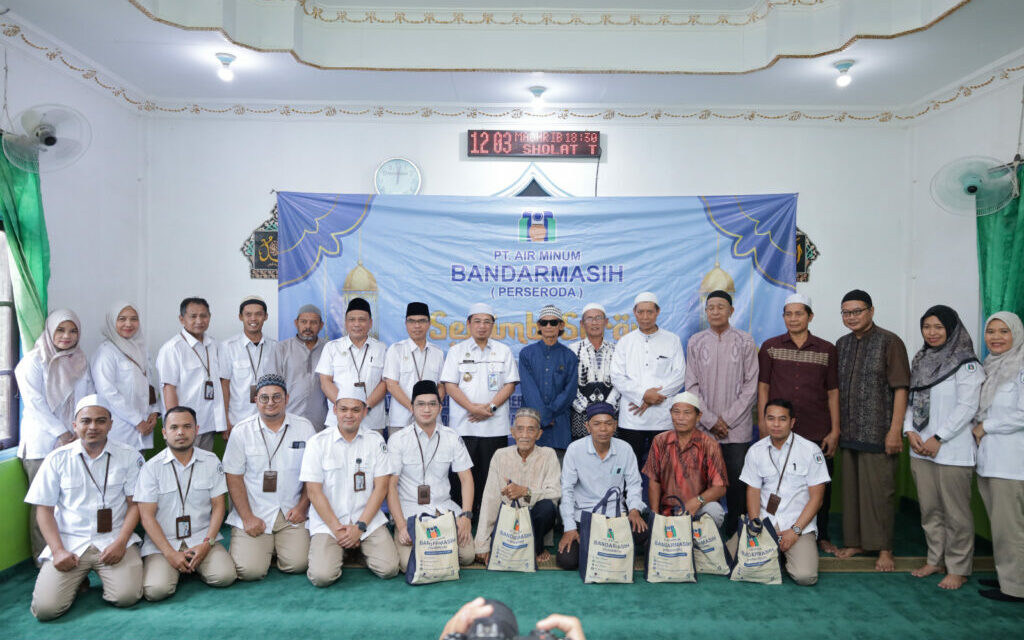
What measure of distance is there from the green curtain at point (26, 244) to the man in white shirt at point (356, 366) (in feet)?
5.63

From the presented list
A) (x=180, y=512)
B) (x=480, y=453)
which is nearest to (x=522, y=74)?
(x=480, y=453)

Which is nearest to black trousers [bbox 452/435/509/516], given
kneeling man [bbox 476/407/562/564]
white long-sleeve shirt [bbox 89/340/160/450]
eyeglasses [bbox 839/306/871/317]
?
kneeling man [bbox 476/407/562/564]

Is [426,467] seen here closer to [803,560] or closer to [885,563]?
[803,560]

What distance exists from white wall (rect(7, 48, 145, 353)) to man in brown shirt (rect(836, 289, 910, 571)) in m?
5.27

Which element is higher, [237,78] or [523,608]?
[237,78]

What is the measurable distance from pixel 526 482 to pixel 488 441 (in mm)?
546

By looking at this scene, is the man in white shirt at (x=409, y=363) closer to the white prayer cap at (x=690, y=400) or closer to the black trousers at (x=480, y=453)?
the black trousers at (x=480, y=453)

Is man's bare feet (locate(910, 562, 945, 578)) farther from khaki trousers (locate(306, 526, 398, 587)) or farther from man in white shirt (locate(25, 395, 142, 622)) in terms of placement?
man in white shirt (locate(25, 395, 142, 622))

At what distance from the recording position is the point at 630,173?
567 cm

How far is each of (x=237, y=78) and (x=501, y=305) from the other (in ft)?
8.84

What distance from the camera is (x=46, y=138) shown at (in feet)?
12.9

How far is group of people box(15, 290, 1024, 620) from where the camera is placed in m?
3.43

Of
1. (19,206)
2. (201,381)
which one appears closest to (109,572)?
(201,381)

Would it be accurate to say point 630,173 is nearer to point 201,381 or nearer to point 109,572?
point 201,381
